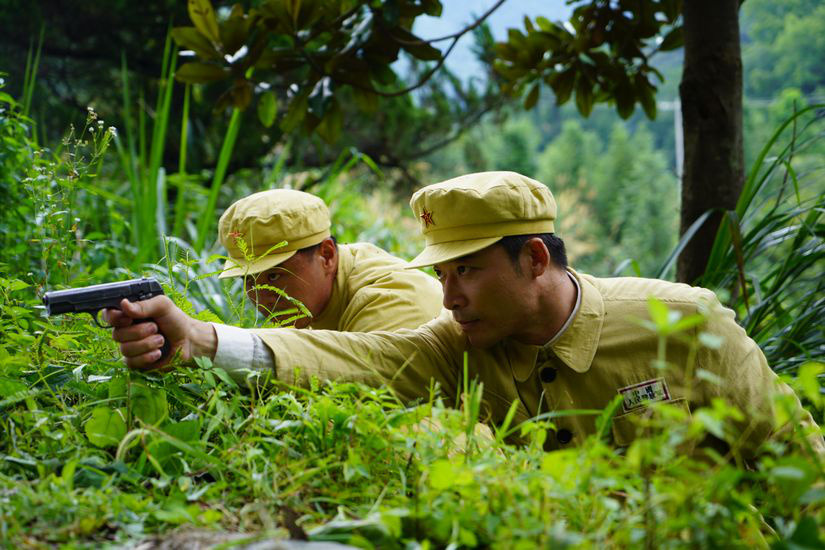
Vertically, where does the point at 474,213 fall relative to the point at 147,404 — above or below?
above

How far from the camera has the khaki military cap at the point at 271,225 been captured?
265cm

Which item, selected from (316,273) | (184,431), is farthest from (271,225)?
(184,431)

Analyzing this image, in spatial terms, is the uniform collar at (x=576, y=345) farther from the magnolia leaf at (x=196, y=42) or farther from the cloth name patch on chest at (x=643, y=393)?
the magnolia leaf at (x=196, y=42)

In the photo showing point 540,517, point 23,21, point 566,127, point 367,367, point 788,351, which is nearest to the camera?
point 540,517

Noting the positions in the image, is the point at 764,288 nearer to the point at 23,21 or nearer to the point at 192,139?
the point at 192,139

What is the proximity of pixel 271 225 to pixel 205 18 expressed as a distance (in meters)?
0.85

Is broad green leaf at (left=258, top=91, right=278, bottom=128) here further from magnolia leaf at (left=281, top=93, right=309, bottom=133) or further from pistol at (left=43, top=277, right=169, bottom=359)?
pistol at (left=43, top=277, right=169, bottom=359)

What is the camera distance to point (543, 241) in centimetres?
204

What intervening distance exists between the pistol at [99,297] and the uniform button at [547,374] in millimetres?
908

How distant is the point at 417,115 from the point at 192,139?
339cm

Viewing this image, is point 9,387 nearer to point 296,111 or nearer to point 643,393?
point 643,393

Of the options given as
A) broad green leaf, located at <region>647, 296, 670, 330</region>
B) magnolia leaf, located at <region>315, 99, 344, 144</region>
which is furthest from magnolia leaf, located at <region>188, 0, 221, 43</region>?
broad green leaf, located at <region>647, 296, 670, 330</region>

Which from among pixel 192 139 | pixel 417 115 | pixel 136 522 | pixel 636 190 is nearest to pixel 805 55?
pixel 636 190

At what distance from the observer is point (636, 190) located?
59.7 metres
